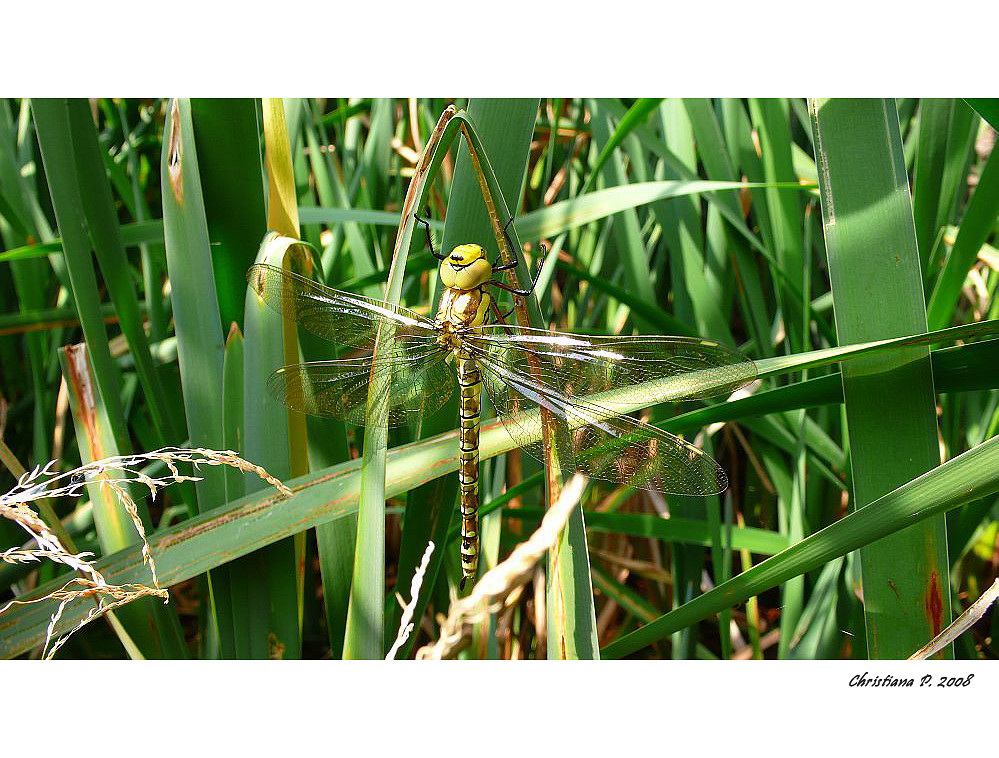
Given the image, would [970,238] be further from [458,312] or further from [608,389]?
[458,312]

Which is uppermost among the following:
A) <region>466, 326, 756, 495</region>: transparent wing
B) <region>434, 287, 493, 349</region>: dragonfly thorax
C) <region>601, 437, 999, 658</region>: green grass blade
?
<region>434, 287, 493, 349</region>: dragonfly thorax

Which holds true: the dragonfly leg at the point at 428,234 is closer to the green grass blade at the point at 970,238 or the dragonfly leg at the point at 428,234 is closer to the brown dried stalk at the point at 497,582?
the brown dried stalk at the point at 497,582

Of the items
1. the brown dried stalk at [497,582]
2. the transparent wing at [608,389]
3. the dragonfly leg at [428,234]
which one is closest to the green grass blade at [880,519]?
the transparent wing at [608,389]

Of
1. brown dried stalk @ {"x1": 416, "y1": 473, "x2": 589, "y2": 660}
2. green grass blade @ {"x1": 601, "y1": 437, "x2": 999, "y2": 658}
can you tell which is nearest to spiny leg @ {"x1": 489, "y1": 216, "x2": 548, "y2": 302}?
brown dried stalk @ {"x1": 416, "y1": 473, "x2": 589, "y2": 660}

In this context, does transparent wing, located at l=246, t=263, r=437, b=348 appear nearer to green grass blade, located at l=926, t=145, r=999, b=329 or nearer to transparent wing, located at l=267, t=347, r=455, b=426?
transparent wing, located at l=267, t=347, r=455, b=426

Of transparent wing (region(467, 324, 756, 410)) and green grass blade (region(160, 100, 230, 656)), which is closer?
transparent wing (region(467, 324, 756, 410))

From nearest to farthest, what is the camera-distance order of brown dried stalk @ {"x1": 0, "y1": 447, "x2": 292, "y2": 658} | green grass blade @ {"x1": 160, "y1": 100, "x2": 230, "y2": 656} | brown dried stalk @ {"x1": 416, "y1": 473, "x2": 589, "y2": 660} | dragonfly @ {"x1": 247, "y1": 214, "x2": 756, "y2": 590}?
1. brown dried stalk @ {"x1": 416, "y1": 473, "x2": 589, "y2": 660}
2. brown dried stalk @ {"x1": 0, "y1": 447, "x2": 292, "y2": 658}
3. dragonfly @ {"x1": 247, "y1": 214, "x2": 756, "y2": 590}
4. green grass blade @ {"x1": 160, "y1": 100, "x2": 230, "y2": 656}
